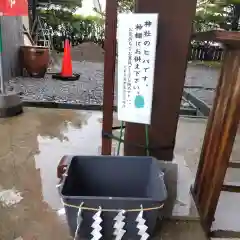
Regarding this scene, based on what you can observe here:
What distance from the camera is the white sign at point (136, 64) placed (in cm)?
166

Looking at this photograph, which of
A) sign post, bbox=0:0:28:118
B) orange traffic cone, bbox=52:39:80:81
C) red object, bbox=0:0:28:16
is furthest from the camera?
orange traffic cone, bbox=52:39:80:81

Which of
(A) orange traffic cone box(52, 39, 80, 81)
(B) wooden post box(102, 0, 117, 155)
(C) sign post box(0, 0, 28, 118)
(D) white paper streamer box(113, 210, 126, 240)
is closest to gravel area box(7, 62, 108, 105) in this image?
(A) orange traffic cone box(52, 39, 80, 81)

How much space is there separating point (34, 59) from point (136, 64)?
4.83 meters

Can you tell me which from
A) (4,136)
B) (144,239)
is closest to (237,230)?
(144,239)

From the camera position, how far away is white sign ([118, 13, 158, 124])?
166 centimetres

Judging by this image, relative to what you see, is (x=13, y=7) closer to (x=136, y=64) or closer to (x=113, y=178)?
(x=136, y=64)

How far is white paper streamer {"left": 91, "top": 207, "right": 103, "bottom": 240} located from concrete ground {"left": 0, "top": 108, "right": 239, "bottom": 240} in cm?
21

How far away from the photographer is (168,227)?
170cm

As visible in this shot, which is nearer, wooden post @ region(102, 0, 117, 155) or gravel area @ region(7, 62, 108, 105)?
wooden post @ region(102, 0, 117, 155)

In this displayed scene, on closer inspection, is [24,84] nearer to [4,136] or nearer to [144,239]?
[4,136]

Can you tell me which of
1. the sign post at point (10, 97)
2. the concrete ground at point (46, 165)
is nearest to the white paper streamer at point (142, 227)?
the concrete ground at point (46, 165)

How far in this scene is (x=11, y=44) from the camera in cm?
573

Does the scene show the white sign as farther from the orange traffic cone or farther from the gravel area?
the orange traffic cone

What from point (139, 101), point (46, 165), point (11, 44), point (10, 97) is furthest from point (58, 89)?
point (139, 101)
